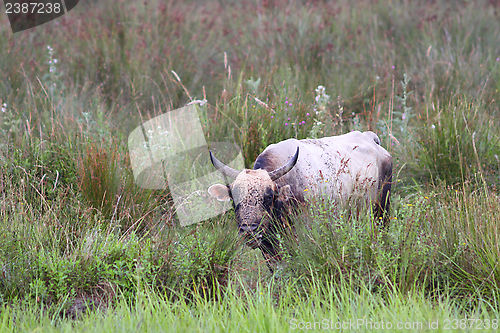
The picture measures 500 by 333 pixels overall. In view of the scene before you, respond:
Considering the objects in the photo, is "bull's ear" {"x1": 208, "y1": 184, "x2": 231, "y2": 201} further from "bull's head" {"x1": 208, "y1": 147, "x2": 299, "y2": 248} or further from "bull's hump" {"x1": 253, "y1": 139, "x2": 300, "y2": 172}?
"bull's hump" {"x1": 253, "y1": 139, "x2": 300, "y2": 172}

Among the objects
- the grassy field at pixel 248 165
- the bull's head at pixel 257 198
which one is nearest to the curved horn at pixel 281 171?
the bull's head at pixel 257 198

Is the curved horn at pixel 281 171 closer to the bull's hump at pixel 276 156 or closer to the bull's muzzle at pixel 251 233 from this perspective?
the bull's hump at pixel 276 156

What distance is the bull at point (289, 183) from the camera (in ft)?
13.3

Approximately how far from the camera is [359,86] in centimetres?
812

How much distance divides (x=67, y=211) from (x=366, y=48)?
719 centimetres

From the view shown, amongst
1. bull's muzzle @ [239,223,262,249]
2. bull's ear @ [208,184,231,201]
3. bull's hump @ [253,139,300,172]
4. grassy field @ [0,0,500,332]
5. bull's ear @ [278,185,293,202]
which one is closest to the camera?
grassy field @ [0,0,500,332]
